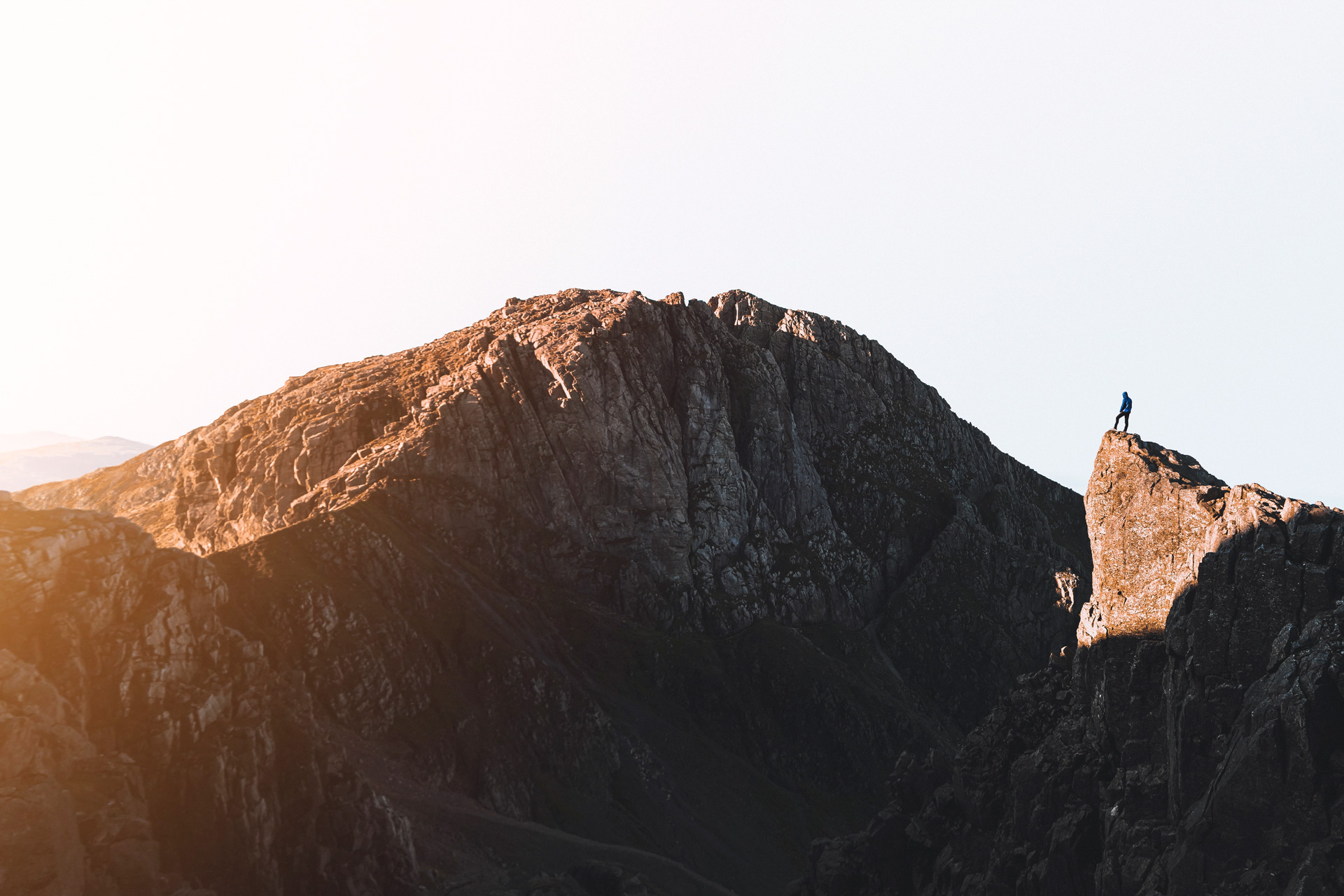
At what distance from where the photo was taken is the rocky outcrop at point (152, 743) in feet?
332

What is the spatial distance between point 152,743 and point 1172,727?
95320 millimetres

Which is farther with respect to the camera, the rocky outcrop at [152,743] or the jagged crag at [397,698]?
the jagged crag at [397,698]

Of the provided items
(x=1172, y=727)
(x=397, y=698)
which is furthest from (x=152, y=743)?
(x=1172, y=727)

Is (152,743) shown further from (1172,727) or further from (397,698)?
(1172,727)

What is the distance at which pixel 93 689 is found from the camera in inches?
4513

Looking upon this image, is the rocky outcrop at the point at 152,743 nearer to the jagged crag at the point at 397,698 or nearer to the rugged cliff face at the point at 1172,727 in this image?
the jagged crag at the point at 397,698

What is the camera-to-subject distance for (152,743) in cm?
11331

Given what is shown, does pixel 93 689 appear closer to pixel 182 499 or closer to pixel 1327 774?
pixel 182 499

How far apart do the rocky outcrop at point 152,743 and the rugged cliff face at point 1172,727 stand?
59491mm

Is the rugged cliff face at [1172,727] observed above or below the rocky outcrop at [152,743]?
above

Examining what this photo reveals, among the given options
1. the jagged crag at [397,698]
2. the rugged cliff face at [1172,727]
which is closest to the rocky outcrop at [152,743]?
the jagged crag at [397,698]

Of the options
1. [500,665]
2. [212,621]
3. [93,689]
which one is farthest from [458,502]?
[93,689]

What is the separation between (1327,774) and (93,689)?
109913mm

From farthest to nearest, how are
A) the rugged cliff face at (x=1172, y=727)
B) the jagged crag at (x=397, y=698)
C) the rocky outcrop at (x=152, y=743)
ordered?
the jagged crag at (x=397, y=698) → the rocky outcrop at (x=152, y=743) → the rugged cliff face at (x=1172, y=727)
